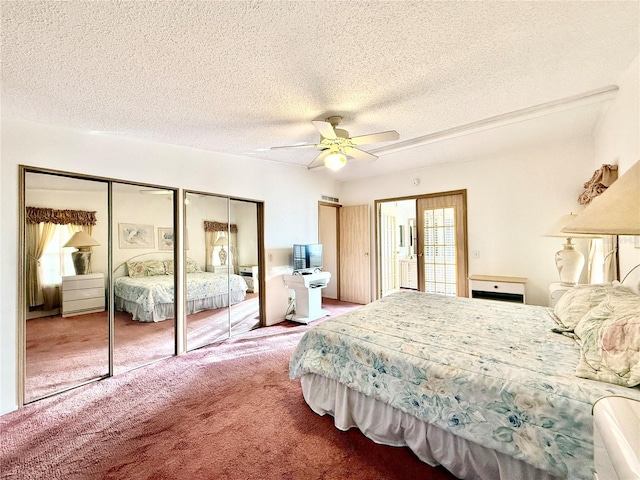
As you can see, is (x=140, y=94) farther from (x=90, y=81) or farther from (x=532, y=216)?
(x=532, y=216)

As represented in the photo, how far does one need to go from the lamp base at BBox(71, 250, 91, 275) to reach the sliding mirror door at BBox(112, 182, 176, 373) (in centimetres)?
21

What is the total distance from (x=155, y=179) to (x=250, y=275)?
5.71 ft

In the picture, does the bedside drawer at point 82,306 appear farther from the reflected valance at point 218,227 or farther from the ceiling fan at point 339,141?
the ceiling fan at point 339,141

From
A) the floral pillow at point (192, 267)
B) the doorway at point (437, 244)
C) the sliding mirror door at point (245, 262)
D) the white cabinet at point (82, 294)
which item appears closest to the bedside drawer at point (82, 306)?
the white cabinet at point (82, 294)

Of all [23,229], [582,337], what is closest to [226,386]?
[23,229]

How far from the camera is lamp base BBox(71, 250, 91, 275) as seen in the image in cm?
255

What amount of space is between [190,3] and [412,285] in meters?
6.87

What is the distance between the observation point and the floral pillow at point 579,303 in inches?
69.6

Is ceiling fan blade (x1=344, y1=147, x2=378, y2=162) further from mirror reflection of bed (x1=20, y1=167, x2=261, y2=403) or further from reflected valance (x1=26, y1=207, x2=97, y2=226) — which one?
reflected valance (x1=26, y1=207, x2=97, y2=226)

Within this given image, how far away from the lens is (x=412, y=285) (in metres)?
6.99

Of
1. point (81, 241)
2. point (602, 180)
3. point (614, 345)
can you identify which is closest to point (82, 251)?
point (81, 241)

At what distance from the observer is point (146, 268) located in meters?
2.99

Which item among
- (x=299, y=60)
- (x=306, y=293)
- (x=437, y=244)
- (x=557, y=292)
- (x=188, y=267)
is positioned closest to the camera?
(x=299, y=60)

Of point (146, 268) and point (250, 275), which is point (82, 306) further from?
point (250, 275)
